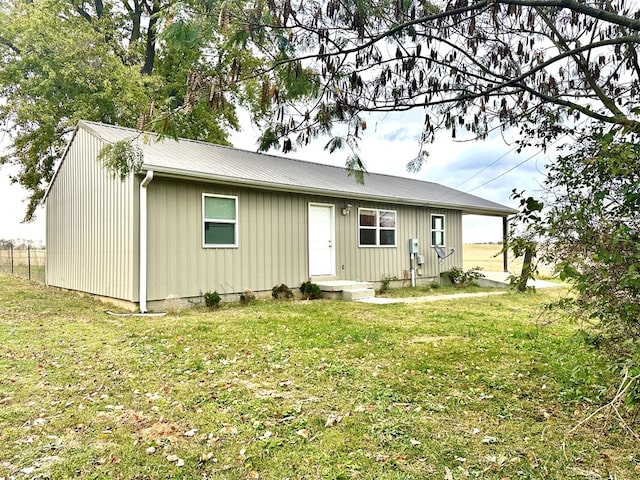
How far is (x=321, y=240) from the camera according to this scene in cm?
1029

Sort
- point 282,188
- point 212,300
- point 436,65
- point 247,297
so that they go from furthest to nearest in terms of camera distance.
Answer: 1. point 282,188
2. point 247,297
3. point 212,300
4. point 436,65

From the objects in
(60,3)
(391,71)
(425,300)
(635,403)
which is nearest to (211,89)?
(391,71)

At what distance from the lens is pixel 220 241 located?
27.8 feet

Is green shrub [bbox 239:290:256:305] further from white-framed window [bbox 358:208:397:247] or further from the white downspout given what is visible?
white-framed window [bbox 358:208:397:247]

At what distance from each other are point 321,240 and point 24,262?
11.9 metres

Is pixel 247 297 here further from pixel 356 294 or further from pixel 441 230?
pixel 441 230

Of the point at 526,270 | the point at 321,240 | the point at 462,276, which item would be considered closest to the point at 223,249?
the point at 321,240

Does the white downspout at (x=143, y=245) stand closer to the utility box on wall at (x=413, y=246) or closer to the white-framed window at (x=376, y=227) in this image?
the white-framed window at (x=376, y=227)

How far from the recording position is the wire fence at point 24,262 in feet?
47.3

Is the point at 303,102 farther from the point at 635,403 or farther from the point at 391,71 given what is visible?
the point at 635,403

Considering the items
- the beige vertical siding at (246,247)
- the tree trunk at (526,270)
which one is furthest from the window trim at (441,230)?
the tree trunk at (526,270)

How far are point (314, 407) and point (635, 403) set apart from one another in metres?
2.05

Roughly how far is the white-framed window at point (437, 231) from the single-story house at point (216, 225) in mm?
182

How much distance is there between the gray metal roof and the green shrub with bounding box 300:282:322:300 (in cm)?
205
